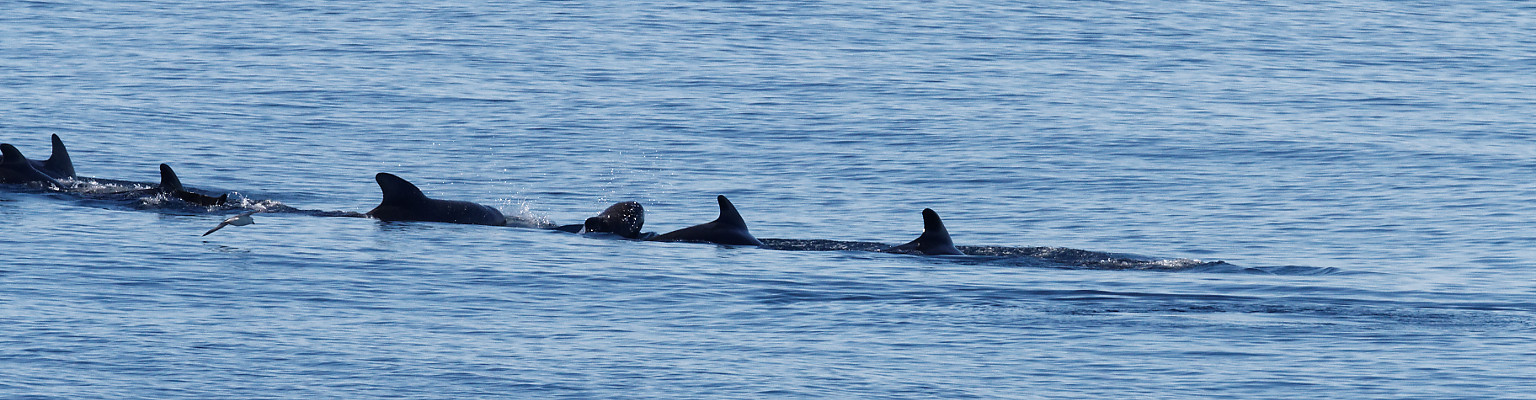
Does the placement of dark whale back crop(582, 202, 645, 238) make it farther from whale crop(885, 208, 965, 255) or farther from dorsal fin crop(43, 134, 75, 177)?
dorsal fin crop(43, 134, 75, 177)

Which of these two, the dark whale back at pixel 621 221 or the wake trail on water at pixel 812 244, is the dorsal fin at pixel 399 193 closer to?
the wake trail on water at pixel 812 244

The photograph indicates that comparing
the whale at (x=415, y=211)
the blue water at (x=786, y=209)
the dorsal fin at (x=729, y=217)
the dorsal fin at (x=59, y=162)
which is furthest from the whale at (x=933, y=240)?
the dorsal fin at (x=59, y=162)

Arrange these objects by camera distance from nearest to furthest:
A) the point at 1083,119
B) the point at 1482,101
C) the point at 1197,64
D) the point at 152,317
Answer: the point at 152,317, the point at 1083,119, the point at 1482,101, the point at 1197,64

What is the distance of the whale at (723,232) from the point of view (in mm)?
28766

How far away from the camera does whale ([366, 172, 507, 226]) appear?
31172 mm

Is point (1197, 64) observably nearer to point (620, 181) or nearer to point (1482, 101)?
point (1482, 101)

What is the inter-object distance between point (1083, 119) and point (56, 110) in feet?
82.3

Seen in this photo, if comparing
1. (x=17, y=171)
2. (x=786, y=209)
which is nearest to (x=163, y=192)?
(x=17, y=171)

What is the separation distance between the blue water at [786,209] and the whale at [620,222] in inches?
44.4

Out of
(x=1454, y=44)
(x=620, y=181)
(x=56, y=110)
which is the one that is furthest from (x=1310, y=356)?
(x=1454, y=44)

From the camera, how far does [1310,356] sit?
20453 mm

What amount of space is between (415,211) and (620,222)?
3543 millimetres

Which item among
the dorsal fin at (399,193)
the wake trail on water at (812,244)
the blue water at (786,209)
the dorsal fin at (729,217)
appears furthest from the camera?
the dorsal fin at (399,193)

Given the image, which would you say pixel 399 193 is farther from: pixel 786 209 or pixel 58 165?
pixel 58 165
